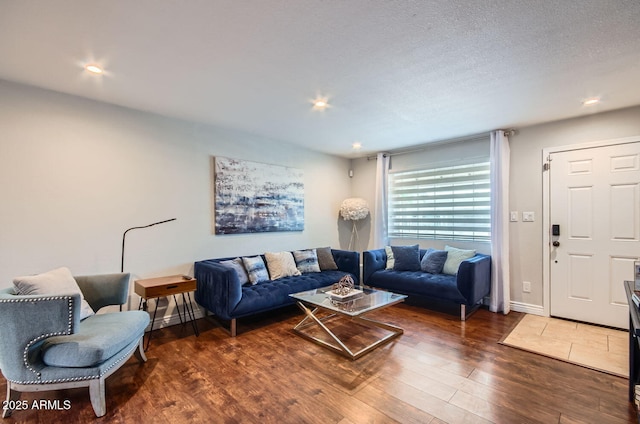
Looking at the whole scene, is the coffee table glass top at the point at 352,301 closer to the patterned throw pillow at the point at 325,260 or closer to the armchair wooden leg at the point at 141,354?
the patterned throw pillow at the point at 325,260

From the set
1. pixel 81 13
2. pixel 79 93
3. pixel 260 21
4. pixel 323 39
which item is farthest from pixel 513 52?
pixel 79 93

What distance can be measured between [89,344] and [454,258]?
395 cm

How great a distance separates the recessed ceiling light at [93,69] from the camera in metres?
2.23

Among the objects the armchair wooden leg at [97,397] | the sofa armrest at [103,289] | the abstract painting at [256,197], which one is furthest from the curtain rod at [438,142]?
the armchair wooden leg at [97,397]

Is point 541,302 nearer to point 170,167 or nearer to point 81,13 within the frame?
point 170,167

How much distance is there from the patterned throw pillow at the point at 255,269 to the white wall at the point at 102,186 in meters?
0.40

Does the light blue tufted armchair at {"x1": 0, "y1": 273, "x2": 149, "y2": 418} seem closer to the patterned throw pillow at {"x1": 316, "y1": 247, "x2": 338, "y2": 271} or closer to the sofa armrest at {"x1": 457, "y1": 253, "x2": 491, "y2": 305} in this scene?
the patterned throw pillow at {"x1": 316, "y1": 247, "x2": 338, "y2": 271}

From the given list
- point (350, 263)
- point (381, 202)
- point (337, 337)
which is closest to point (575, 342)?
point (337, 337)

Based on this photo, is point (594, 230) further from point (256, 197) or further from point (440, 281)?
point (256, 197)

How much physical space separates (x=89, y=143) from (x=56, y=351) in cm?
200

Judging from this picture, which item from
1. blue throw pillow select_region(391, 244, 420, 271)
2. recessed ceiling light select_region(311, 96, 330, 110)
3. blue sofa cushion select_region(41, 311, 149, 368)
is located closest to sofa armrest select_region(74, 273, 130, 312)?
blue sofa cushion select_region(41, 311, 149, 368)

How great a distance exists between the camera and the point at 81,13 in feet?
5.42

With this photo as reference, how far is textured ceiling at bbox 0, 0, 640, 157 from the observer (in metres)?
1.64

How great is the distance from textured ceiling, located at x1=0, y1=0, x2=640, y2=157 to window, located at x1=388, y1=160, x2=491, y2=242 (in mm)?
1217
